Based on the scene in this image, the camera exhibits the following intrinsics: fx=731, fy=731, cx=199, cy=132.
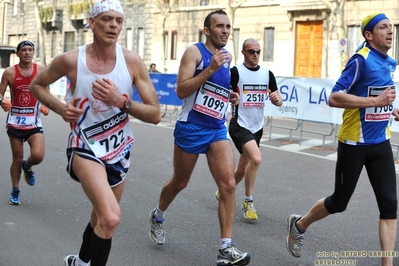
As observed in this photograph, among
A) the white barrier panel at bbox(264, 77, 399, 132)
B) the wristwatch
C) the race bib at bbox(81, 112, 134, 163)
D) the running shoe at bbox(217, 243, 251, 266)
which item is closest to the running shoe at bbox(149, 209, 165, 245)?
the running shoe at bbox(217, 243, 251, 266)

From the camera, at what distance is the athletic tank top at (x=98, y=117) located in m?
4.82

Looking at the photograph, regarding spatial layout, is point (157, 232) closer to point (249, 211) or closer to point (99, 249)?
point (249, 211)

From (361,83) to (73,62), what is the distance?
2.18 meters

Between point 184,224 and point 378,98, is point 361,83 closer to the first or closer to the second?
point 378,98

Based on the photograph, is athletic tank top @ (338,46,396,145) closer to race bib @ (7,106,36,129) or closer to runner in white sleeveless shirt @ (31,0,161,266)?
runner in white sleeveless shirt @ (31,0,161,266)

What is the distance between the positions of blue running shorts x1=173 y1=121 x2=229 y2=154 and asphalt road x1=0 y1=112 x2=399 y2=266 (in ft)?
2.94

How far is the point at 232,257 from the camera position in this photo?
5.61 metres

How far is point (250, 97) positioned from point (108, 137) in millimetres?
3414

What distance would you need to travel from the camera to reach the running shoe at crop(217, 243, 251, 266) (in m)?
5.59

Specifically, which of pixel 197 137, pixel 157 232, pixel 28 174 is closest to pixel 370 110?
pixel 197 137

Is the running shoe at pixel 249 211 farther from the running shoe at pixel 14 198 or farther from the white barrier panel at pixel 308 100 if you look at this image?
the white barrier panel at pixel 308 100

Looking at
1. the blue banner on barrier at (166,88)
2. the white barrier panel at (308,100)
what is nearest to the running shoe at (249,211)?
the white barrier panel at (308,100)

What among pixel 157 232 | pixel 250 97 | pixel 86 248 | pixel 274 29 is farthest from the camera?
pixel 274 29

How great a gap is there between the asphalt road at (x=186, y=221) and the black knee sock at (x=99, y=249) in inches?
47.8
